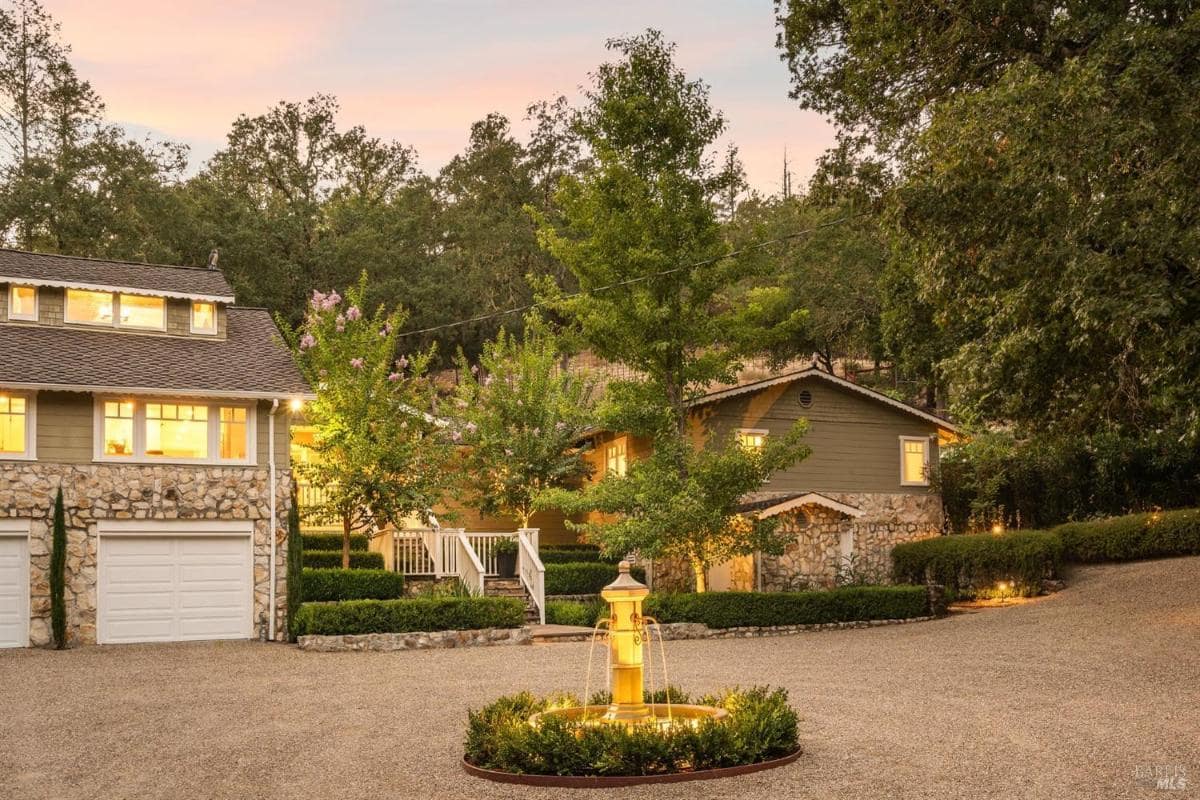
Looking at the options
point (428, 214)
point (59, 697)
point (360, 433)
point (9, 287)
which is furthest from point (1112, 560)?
point (428, 214)

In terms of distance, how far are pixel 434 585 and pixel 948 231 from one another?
12749 mm

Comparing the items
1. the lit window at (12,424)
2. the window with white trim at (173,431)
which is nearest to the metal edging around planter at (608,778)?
the window with white trim at (173,431)

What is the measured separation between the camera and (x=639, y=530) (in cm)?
2347

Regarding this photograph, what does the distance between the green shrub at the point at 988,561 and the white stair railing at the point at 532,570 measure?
9149mm

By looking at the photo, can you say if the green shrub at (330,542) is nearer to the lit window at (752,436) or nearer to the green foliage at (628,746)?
the lit window at (752,436)

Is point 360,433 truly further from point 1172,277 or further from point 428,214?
point 428,214

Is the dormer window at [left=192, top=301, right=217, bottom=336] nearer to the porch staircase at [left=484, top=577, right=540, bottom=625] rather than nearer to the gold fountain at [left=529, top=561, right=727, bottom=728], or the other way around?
the porch staircase at [left=484, top=577, right=540, bottom=625]

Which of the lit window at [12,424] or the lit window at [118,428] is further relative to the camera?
the lit window at [118,428]

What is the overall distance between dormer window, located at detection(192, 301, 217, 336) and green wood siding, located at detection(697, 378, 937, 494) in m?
11.0

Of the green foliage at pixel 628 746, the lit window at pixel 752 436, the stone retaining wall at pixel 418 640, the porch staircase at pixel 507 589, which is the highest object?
the lit window at pixel 752 436

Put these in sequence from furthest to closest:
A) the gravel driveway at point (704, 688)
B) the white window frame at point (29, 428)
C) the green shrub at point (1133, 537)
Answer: the green shrub at point (1133, 537) < the white window frame at point (29, 428) < the gravel driveway at point (704, 688)

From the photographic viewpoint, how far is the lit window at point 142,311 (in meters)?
23.8

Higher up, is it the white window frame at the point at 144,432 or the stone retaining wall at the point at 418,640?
the white window frame at the point at 144,432

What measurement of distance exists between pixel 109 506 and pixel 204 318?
465 centimetres
